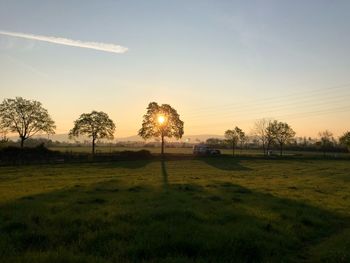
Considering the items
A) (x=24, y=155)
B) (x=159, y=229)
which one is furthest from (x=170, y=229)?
(x=24, y=155)

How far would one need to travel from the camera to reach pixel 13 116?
93.1 m

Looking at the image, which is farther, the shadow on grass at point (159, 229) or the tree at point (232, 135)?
the tree at point (232, 135)

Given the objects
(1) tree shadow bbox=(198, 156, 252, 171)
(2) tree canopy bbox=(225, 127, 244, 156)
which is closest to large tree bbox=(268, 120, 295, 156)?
(2) tree canopy bbox=(225, 127, 244, 156)

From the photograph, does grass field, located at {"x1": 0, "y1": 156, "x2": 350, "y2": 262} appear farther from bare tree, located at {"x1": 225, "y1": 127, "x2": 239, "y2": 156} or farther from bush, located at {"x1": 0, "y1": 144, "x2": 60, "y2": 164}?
bare tree, located at {"x1": 225, "y1": 127, "x2": 239, "y2": 156}

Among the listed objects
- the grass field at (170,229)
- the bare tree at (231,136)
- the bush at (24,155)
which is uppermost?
the bare tree at (231,136)

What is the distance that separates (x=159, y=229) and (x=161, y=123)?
7964 cm

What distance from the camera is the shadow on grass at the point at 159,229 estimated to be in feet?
37.1

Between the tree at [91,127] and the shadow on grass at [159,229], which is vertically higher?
the tree at [91,127]

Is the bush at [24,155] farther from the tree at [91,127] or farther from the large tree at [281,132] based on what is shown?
the large tree at [281,132]

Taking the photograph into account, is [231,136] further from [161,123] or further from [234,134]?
[161,123]

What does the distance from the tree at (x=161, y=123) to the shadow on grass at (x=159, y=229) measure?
230 feet

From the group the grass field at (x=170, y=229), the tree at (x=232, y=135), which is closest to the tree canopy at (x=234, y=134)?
the tree at (x=232, y=135)

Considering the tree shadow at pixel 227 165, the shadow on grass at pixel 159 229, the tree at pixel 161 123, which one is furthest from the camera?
the tree at pixel 161 123

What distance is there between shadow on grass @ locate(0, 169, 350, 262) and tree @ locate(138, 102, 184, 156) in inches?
2761
